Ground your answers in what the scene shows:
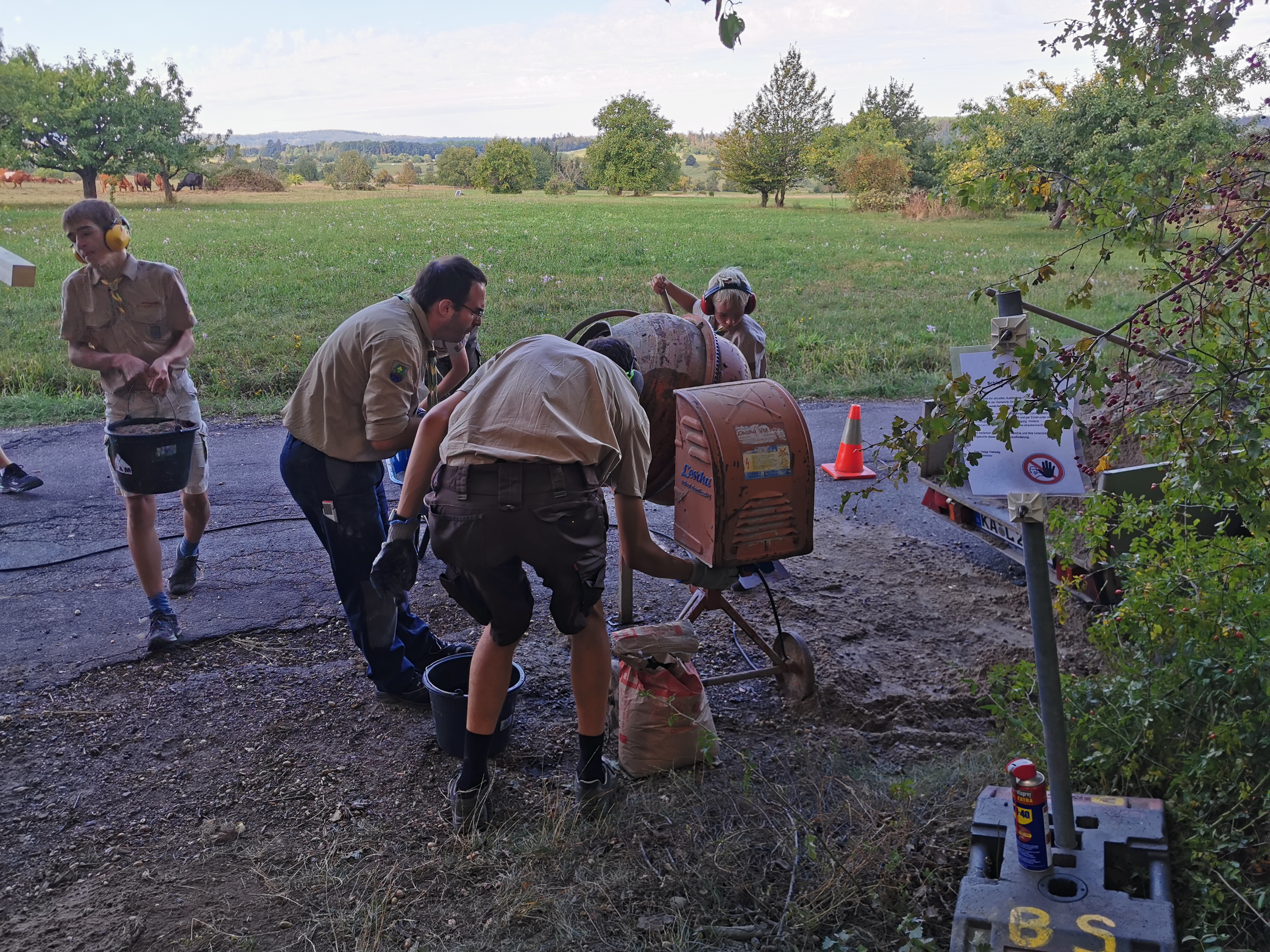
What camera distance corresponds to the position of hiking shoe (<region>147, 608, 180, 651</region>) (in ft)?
15.2

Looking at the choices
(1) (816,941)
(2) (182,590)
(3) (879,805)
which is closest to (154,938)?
(1) (816,941)

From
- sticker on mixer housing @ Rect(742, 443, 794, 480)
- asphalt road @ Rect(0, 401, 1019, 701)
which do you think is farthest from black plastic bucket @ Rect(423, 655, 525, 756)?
asphalt road @ Rect(0, 401, 1019, 701)

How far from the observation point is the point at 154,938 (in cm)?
280

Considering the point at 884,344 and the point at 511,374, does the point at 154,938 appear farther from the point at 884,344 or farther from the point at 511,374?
the point at 884,344

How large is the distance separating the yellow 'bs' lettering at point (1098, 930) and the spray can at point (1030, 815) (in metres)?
0.19

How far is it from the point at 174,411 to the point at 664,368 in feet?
8.26

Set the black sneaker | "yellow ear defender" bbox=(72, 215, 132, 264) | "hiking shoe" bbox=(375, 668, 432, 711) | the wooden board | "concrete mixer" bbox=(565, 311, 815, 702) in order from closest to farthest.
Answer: the wooden board, "concrete mixer" bbox=(565, 311, 815, 702), "hiking shoe" bbox=(375, 668, 432, 711), the black sneaker, "yellow ear defender" bbox=(72, 215, 132, 264)

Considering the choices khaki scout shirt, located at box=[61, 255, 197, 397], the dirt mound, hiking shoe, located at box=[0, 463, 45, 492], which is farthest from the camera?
the dirt mound

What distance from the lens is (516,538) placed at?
10.2 feet

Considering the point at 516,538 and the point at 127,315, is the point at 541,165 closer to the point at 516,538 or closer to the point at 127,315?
the point at 127,315

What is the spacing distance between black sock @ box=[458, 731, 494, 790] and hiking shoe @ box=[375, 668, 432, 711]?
2.73 ft

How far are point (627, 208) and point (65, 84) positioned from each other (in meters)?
23.9

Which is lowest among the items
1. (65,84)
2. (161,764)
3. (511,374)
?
(161,764)

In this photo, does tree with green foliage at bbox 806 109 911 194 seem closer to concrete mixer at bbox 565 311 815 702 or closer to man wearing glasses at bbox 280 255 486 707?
concrete mixer at bbox 565 311 815 702
